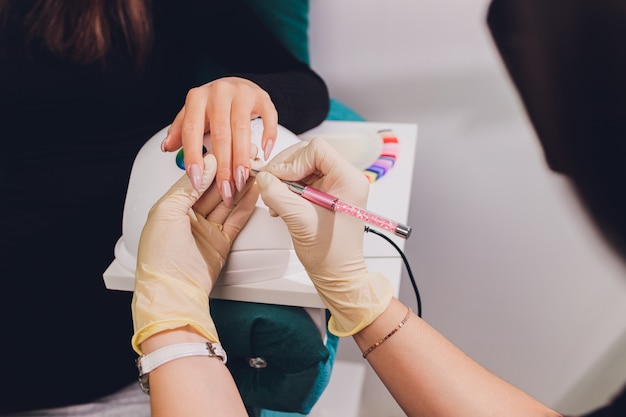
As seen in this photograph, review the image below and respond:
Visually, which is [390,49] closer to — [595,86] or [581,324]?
[595,86]

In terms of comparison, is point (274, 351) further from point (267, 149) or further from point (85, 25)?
point (85, 25)

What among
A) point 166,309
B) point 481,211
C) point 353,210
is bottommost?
point 481,211

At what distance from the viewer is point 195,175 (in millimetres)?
503

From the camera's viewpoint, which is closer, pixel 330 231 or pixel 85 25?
pixel 330 231

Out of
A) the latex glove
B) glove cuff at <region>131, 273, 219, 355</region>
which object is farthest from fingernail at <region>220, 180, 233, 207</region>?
glove cuff at <region>131, 273, 219, 355</region>

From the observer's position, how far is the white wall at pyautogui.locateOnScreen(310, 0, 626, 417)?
887 mm

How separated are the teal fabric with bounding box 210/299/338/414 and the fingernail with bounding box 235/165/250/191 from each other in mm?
147

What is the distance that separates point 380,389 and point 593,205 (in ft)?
1.70

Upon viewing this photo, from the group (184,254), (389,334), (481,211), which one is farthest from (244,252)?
(481,211)

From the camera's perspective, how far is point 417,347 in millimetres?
522

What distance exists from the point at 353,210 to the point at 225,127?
18cm

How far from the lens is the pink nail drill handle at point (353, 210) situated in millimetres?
475

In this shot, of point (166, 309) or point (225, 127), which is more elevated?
point (225, 127)

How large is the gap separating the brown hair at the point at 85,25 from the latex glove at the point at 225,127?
0.81 ft
